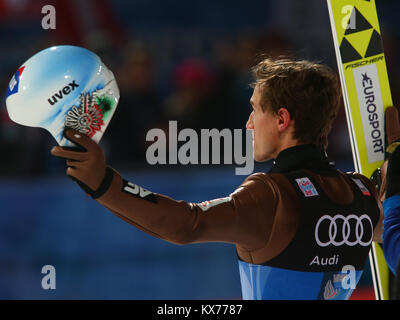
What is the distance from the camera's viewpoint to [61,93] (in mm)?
2152

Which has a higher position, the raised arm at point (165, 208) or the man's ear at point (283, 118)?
the man's ear at point (283, 118)

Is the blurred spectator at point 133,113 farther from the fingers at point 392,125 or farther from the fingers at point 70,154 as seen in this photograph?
the fingers at point 70,154

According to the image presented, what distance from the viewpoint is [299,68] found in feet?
7.97

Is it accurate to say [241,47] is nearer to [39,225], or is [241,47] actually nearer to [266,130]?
[39,225]

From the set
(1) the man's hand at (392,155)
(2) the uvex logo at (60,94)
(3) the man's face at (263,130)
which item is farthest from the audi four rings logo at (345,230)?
(2) the uvex logo at (60,94)

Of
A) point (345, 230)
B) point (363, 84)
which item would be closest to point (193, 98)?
point (363, 84)

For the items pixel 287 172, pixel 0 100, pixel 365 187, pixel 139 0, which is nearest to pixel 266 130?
pixel 287 172

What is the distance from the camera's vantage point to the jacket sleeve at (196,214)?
2057mm

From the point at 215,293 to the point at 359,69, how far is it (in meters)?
3.38

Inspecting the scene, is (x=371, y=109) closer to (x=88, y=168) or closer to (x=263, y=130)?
(x=263, y=130)

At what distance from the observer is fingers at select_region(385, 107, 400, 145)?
9.82 ft

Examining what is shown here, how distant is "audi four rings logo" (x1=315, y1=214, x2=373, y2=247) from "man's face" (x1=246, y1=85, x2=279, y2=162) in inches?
13.6

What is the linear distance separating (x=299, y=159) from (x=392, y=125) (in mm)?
828

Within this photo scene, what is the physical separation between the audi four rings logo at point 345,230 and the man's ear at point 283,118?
36 centimetres
